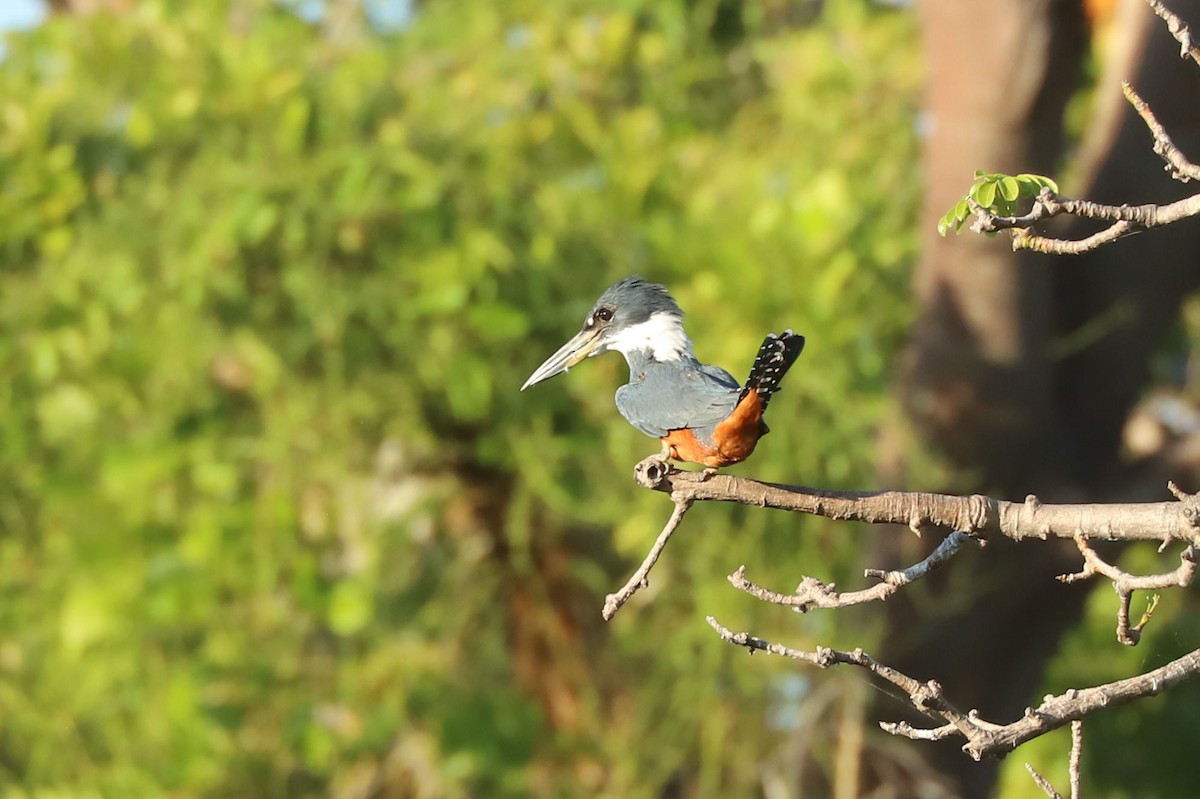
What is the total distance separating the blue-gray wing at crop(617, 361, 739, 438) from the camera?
2.12 meters

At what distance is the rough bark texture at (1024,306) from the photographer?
14.7 ft

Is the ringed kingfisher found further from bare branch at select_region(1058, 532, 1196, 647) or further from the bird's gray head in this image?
bare branch at select_region(1058, 532, 1196, 647)

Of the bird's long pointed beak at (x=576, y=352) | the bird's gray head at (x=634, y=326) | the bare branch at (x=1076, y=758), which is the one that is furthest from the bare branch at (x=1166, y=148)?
the bird's long pointed beak at (x=576, y=352)

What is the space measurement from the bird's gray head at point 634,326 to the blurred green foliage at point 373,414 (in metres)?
1.75

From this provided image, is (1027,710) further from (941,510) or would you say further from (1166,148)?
(1166,148)

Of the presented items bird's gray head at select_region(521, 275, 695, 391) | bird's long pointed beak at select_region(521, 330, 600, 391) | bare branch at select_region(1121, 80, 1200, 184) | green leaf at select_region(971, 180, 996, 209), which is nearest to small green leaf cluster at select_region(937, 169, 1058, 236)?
green leaf at select_region(971, 180, 996, 209)

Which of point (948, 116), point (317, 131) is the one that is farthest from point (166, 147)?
point (948, 116)

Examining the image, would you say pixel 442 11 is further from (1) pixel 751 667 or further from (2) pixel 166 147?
(1) pixel 751 667

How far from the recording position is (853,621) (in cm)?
466

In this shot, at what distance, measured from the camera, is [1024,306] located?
4641 mm

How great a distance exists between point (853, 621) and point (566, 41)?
2.32 m

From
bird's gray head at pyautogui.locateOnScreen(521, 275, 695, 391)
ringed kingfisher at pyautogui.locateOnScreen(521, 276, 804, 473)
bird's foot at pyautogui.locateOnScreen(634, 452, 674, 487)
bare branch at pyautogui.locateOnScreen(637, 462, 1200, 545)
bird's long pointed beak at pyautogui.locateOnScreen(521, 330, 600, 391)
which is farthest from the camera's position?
bird's long pointed beak at pyautogui.locateOnScreen(521, 330, 600, 391)

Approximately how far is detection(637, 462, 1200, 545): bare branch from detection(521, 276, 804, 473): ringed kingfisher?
0.69ft

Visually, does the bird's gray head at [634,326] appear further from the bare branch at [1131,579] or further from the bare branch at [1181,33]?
the bare branch at [1181,33]
